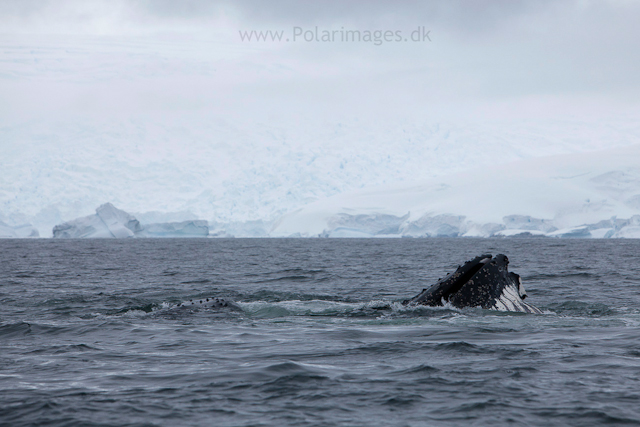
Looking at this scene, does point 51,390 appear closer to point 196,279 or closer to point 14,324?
point 14,324

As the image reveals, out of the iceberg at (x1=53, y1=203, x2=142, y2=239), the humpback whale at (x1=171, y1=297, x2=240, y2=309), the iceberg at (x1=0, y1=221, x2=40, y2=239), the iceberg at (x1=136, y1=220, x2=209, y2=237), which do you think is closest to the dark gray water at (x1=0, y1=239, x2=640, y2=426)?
the humpback whale at (x1=171, y1=297, x2=240, y2=309)

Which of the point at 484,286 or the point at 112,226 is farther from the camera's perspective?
the point at 112,226

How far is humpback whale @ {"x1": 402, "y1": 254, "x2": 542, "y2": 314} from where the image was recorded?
10367 millimetres

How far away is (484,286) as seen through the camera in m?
10.4

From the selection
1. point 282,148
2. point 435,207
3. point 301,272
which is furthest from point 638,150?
point 301,272

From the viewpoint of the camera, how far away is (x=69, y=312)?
13352 mm

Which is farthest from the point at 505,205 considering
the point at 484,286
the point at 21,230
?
the point at 484,286

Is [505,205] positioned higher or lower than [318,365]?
higher

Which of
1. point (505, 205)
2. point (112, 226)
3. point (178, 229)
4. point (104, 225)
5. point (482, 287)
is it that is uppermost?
point (505, 205)

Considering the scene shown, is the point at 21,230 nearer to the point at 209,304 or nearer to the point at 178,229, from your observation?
the point at 178,229

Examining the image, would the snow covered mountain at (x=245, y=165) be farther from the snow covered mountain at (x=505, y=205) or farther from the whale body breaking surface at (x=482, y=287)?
the whale body breaking surface at (x=482, y=287)

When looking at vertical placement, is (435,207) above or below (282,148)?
below

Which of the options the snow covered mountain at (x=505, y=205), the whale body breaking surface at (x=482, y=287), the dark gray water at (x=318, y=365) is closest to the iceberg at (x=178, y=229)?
the snow covered mountain at (x=505, y=205)

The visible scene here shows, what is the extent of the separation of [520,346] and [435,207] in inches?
3460
